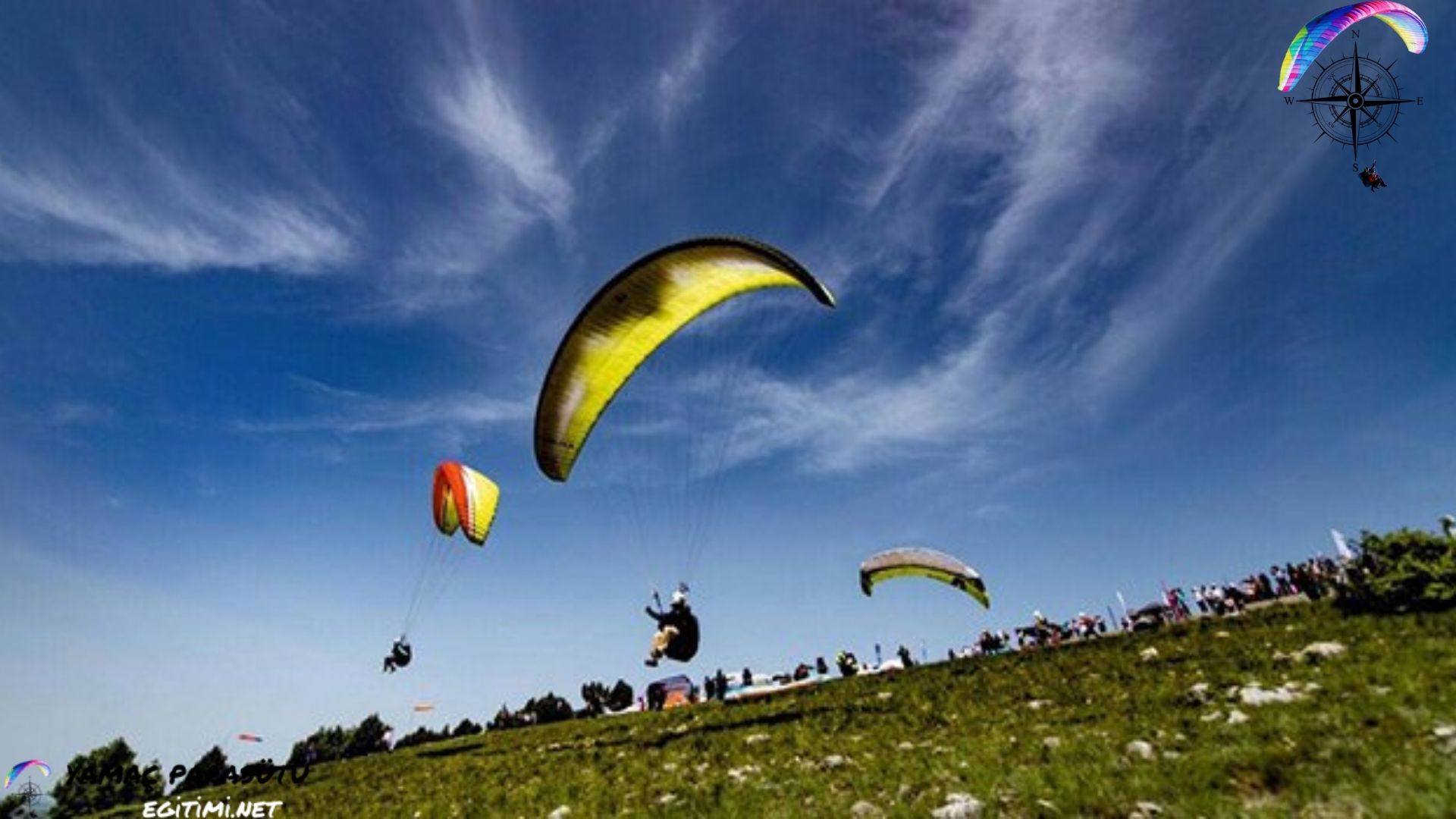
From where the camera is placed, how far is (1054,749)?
302 inches

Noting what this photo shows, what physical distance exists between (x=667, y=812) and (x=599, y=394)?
11.3m

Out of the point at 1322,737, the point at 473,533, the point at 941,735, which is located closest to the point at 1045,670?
the point at 941,735

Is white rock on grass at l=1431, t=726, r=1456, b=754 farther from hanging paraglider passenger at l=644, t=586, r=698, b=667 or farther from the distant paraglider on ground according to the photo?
the distant paraglider on ground

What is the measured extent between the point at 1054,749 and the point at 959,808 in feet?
7.90

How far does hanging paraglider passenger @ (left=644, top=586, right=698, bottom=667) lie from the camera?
54.6 feet

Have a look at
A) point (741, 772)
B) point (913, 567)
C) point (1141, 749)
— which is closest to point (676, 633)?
point (741, 772)

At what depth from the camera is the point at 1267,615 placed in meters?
17.9

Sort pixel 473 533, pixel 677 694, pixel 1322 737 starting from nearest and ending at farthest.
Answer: pixel 1322 737 < pixel 473 533 < pixel 677 694

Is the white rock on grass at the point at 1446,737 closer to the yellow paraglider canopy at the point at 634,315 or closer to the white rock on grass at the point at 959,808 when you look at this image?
the white rock on grass at the point at 959,808

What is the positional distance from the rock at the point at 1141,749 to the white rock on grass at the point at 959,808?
5.96 ft

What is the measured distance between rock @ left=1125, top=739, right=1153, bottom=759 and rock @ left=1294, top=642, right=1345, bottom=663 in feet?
18.5

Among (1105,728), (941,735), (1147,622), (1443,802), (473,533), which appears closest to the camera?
(1443,802)

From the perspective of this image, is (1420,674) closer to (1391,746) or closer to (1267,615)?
(1391,746)

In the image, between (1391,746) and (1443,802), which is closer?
(1443,802)
